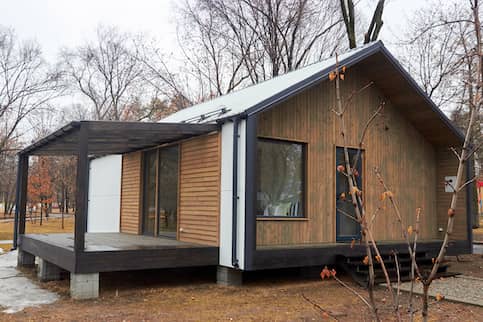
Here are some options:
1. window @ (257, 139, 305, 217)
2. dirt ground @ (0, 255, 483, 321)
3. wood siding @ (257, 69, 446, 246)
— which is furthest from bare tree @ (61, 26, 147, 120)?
dirt ground @ (0, 255, 483, 321)

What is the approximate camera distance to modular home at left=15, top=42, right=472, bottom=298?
744 centimetres

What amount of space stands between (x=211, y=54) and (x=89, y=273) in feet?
61.1

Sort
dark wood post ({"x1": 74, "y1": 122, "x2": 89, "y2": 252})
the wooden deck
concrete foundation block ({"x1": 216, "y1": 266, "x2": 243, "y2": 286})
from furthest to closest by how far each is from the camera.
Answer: concrete foundation block ({"x1": 216, "y1": 266, "x2": 243, "y2": 286}) → the wooden deck → dark wood post ({"x1": 74, "y1": 122, "x2": 89, "y2": 252})

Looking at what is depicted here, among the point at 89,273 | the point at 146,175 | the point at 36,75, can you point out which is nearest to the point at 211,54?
the point at 36,75

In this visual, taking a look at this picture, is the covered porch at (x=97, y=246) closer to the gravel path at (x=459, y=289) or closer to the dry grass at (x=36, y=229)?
the gravel path at (x=459, y=289)

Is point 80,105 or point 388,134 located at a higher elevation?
point 80,105

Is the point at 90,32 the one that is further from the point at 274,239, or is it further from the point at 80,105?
the point at 274,239

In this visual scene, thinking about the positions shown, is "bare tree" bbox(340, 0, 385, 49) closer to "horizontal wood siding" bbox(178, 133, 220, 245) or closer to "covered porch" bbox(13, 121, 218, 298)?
"covered porch" bbox(13, 121, 218, 298)

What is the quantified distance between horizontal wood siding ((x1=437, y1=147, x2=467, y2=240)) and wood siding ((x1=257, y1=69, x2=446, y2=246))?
0.42 ft

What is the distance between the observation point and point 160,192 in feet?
33.2

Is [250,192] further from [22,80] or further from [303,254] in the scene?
[22,80]

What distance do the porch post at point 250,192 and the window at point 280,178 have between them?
0.80 m

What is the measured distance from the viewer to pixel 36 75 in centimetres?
2309

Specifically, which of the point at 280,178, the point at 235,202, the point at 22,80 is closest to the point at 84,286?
the point at 235,202
